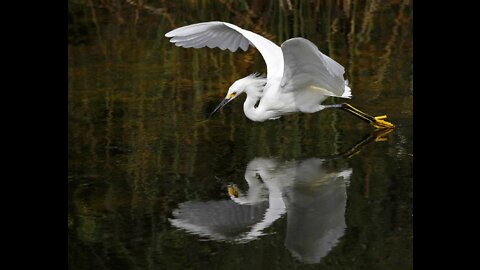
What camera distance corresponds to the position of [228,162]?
6.14 metres

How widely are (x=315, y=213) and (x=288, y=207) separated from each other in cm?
18

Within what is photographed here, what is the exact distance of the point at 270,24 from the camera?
10211 millimetres

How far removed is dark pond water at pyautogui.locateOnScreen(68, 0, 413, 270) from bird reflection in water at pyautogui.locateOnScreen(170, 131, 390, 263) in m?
0.01

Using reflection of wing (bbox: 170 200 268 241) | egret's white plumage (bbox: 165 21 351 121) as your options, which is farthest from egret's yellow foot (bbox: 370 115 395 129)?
reflection of wing (bbox: 170 200 268 241)

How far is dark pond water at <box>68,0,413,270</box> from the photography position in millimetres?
4734

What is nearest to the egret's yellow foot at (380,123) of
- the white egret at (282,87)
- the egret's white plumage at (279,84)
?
the white egret at (282,87)

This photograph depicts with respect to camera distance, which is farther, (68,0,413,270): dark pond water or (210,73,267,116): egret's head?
(210,73,267,116): egret's head

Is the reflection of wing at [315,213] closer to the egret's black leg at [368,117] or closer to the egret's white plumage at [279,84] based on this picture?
the egret's white plumage at [279,84]

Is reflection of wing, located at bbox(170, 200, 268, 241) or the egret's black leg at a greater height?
the egret's black leg

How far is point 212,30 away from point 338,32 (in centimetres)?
296

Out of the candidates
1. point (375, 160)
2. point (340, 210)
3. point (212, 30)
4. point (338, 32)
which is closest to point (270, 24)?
point (338, 32)

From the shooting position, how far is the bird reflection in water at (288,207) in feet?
15.9

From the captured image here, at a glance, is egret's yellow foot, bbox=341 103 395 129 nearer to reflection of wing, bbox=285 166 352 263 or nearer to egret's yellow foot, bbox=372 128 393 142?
egret's yellow foot, bbox=372 128 393 142

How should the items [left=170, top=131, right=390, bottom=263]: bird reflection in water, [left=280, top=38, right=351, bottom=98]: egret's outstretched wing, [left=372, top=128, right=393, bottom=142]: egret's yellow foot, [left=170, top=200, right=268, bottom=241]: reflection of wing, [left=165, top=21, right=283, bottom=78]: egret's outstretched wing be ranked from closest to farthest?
[left=170, top=131, right=390, bottom=263]: bird reflection in water → [left=170, top=200, right=268, bottom=241]: reflection of wing → [left=280, top=38, right=351, bottom=98]: egret's outstretched wing → [left=372, top=128, right=393, bottom=142]: egret's yellow foot → [left=165, top=21, right=283, bottom=78]: egret's outstretched wing
